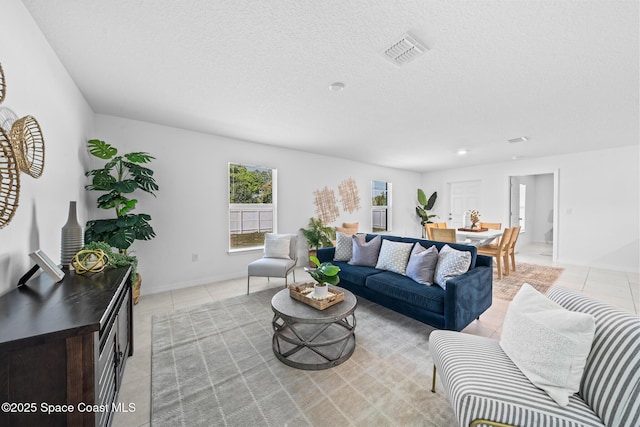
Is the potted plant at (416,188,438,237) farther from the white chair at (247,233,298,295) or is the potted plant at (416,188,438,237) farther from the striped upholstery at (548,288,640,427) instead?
the striped upholstery at (548,288,640,427)

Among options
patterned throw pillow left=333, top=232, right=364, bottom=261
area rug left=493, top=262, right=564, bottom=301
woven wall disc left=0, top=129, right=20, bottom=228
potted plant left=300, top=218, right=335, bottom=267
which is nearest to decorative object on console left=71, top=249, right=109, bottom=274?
woven wall disc left=0, top=129, right=20, bottom=228

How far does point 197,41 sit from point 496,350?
2.89 meters

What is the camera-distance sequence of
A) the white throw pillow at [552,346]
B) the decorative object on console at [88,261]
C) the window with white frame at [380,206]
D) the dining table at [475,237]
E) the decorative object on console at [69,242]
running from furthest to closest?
the window with white frame at [380,206] → the dining table at [475,237] → the decorative object on console at [69,242] → the decorative object on console at [88,261] → the white throw pillow at [552,346]

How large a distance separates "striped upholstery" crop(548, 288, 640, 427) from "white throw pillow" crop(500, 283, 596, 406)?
1.9 inches

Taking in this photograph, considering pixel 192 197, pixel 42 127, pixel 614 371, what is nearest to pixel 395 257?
pixel 614 371

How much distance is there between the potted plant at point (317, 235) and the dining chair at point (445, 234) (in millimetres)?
1992

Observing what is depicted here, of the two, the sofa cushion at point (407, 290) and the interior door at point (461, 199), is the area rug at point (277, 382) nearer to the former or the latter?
the sofa cushion at point (407, 290)

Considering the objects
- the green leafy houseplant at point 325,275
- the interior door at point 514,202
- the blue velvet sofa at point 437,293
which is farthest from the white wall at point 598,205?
the green leafy houseplant at point 325,275

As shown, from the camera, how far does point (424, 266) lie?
104 inches

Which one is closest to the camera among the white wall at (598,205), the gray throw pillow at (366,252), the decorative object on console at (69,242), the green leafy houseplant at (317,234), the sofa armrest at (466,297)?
the decorative object on console at (69,242)

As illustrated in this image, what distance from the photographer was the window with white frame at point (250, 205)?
4348 millimetres

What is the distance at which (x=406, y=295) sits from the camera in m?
2.49

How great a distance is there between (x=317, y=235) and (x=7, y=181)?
165 inches

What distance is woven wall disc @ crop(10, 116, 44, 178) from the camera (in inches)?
54.7
